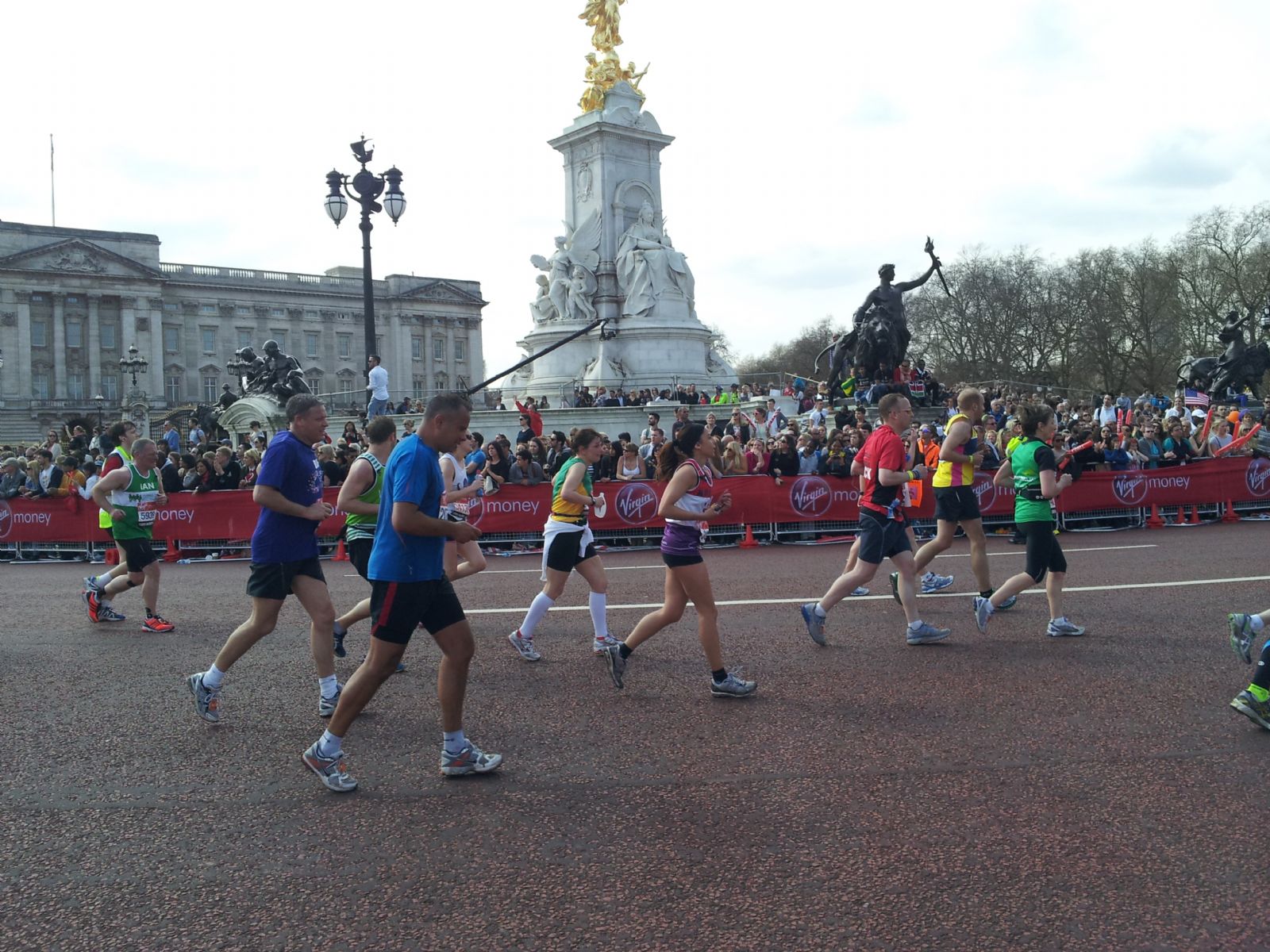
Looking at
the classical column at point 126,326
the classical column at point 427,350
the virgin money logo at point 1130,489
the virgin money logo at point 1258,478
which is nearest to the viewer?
the virgin money logo at point 1130,489

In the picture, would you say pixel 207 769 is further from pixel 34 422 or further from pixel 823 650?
pixel 34 422

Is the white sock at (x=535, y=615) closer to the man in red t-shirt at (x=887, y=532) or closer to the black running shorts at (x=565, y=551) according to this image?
the black running shorts at (x=565, y=551)

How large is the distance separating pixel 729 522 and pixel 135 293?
3415 inches

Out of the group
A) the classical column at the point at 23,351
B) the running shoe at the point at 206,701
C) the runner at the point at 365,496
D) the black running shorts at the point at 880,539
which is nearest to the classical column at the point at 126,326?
the classical column at the point at 23,351

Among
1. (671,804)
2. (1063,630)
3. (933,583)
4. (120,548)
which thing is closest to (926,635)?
(1063,630)

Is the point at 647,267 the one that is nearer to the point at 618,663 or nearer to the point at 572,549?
the point at 572,549

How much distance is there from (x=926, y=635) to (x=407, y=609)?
443 cm

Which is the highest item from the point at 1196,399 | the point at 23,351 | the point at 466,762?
the point at 23,351

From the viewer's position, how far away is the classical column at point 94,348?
8881 centimetres

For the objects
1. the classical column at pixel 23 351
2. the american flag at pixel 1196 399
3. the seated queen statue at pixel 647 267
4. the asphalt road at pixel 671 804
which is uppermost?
the classical column at pixel 23 351

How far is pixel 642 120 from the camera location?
40.5 m

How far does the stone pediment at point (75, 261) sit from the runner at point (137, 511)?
88.5m

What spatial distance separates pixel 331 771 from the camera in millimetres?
5156

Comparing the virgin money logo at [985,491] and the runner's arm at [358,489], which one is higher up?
the runner's arm at [358,489]
